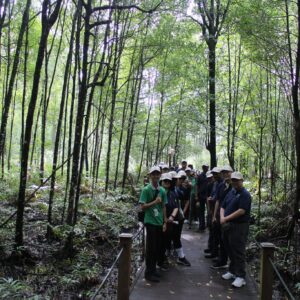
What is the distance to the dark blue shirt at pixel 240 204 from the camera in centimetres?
535

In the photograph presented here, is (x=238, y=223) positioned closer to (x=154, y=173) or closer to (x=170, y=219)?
(x=170, y=219)

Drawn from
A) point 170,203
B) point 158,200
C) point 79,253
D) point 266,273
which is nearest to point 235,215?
point 266,273

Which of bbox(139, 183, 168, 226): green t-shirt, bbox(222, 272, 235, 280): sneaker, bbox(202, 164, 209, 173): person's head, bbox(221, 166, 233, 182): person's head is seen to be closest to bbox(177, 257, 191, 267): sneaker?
bbox(222, 272, 235, 280): sneaker

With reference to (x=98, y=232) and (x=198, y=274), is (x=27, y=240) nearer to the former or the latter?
(x=98, y=232)

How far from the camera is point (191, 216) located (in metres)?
10.5

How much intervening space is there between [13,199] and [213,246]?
6609mm

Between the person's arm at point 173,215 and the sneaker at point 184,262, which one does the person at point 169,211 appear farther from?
the sneaker at point 184,262

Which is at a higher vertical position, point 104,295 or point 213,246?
point 213,246

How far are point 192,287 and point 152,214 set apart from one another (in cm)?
130

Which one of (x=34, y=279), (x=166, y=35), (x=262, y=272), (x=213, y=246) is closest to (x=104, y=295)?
(x=34, y=279)

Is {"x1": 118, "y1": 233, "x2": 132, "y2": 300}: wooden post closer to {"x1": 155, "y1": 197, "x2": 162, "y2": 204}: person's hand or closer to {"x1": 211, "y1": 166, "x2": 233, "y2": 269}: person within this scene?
{"x1": 155, "y1": 197, "x2": 162, "y2": 204}: person's hand

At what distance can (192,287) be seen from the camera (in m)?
5.50

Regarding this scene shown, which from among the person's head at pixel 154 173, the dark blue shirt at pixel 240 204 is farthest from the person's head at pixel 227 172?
the person's head at pixel 154 173

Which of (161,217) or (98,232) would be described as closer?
(161,217)
